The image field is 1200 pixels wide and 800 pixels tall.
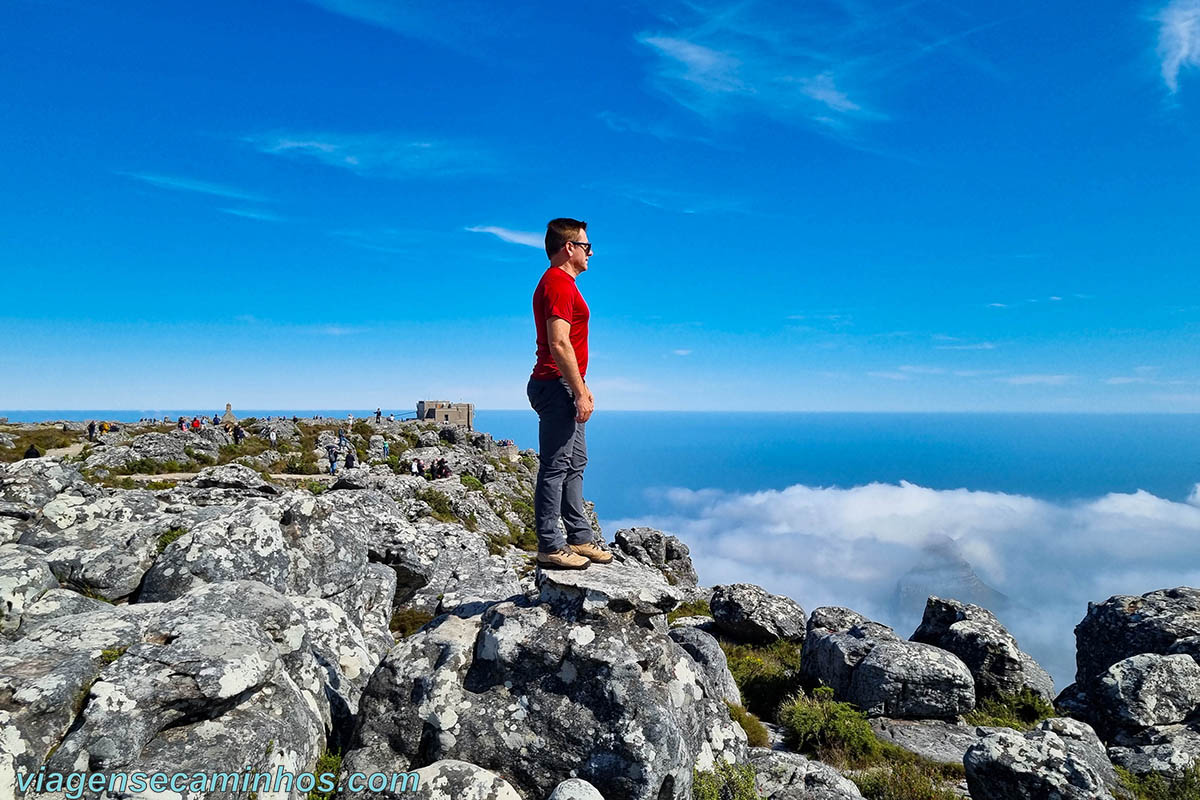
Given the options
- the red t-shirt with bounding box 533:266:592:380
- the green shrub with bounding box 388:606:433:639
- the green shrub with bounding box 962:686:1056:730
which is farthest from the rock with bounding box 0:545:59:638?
the green shrub with bounding box 962:686:1056:730

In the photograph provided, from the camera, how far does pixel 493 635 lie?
7.26m

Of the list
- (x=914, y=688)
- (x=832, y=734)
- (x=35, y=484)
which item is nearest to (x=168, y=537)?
(x=35, y=484)

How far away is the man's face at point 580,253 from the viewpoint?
755cm

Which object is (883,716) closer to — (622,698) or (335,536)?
(622,698)

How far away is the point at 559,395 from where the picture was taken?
7.49 m

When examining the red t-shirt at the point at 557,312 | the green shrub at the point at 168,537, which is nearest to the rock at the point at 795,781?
the red t-shirt at the point at 557,312

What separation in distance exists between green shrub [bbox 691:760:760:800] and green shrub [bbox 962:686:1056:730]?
948 centimetres

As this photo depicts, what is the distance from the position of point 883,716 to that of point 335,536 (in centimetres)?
1294

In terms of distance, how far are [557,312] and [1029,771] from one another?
373 inches

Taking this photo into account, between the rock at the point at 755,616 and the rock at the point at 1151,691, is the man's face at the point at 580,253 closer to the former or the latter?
the rock at the point at 1151,691

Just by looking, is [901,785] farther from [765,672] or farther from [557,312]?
[557,312]

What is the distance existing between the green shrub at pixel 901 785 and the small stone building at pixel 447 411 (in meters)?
100

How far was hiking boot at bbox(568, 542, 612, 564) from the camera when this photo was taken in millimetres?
8109

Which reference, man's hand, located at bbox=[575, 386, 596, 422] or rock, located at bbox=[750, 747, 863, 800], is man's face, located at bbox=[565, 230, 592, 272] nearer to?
man's hand, located at bbox=[575, 386, 596, 422]
